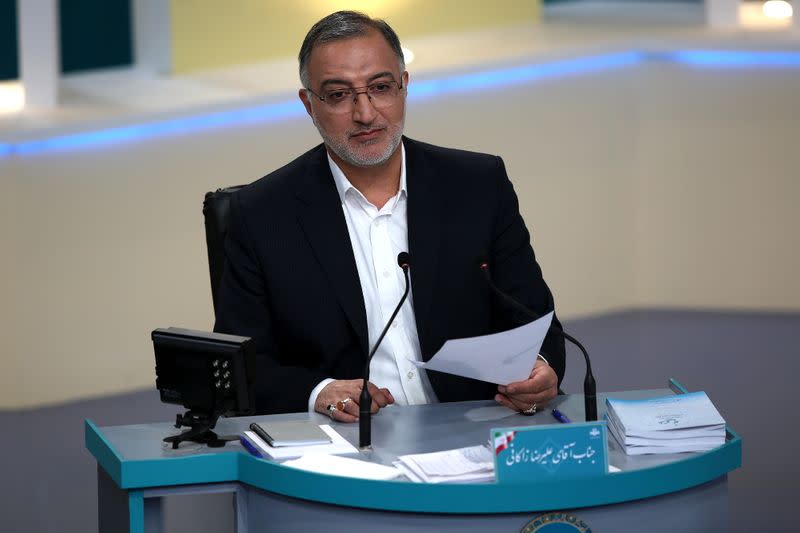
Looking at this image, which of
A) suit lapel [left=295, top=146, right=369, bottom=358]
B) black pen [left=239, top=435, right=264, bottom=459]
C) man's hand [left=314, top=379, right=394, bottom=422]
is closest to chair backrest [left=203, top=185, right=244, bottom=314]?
suit lapel [left=295, top=146, right=369, bottom=358]

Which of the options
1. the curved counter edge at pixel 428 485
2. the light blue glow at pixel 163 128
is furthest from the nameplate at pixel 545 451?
the light blue glow at pixel 163 128

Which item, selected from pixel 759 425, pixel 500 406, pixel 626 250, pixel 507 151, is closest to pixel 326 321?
pixel 500 406

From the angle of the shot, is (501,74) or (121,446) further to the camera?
(501,74)

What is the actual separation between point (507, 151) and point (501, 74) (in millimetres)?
350

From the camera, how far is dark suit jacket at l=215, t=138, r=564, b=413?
303cm

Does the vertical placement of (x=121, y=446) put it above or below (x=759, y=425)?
above

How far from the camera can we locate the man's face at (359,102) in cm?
300

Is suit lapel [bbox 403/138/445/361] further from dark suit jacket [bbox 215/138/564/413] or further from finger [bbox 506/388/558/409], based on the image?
finger [bbox 506/388/558/409]

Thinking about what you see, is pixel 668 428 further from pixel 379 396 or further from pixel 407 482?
pixel 379 396

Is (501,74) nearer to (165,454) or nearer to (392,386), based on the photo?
(392,386)

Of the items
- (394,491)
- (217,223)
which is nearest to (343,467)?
(394,491)

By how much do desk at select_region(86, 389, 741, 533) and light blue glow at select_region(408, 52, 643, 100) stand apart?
3436mm

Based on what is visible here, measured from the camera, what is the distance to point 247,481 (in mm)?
2418

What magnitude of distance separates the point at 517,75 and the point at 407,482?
13.5ft
